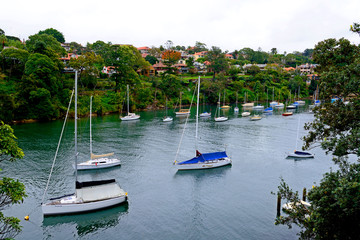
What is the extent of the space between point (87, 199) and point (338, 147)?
91.2 feet

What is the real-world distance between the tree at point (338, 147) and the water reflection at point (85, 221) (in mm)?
19862

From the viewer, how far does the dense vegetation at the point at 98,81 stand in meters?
89.6

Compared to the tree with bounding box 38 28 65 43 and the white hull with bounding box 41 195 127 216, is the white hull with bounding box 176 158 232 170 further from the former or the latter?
the tree with bounding box 38 28 65 43

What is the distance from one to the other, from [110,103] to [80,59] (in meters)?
20.6

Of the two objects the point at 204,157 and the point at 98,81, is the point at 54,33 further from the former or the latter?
the point at 204,157

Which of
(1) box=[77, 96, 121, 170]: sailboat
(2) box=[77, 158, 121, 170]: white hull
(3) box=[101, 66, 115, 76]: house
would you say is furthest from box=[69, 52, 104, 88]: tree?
(2) box=[77, 158, 121, 170]: white hull

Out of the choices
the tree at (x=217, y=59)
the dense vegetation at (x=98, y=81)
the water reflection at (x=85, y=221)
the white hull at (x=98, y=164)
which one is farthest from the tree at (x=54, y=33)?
the water reflection at (x=85, y=221)

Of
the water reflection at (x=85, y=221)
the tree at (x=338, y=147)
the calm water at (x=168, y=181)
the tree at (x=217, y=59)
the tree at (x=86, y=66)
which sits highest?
the tree at (x=217, y=59)

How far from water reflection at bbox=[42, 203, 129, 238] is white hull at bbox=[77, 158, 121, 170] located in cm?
1548

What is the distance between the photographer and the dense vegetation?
89.6m

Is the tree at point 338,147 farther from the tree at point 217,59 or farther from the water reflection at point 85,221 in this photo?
the tree at point 217,59

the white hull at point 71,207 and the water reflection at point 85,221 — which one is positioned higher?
the white hull at point 71,207

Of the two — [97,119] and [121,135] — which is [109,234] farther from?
[97,119]

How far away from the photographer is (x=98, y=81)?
126 meters
